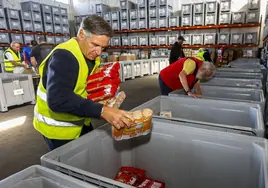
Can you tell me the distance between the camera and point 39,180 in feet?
2.62

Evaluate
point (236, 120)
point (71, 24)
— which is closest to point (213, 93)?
point (236, 120)

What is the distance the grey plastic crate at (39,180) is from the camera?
724mm

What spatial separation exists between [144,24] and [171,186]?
10.2 meters

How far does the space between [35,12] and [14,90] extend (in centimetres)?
683

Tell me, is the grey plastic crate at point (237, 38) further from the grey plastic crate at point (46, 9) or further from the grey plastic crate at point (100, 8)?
the grey plastic crate at point (46, 9)

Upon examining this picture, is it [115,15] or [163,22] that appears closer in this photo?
[163,22]

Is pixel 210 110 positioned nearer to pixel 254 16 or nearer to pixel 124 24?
pixel 254 16

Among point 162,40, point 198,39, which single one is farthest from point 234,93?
point 162,40

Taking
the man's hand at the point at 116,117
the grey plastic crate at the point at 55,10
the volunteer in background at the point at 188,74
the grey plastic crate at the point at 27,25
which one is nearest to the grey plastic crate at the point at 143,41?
the grey plastic crate at the point at 55,10

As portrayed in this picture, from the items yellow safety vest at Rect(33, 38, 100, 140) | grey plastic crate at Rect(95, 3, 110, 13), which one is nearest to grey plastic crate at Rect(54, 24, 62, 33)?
grey plastic crate at Rect(95, 3, 110, 13)

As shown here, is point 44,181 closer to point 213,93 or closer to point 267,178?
point 267,178

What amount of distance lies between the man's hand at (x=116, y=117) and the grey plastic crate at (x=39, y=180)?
0.30 m

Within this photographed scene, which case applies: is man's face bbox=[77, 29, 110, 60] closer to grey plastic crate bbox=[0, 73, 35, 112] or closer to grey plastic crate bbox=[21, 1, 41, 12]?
grey plastic crate bbox=[0, 73, 35, 112]

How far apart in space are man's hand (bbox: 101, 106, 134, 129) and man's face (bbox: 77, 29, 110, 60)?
30 centimetres
